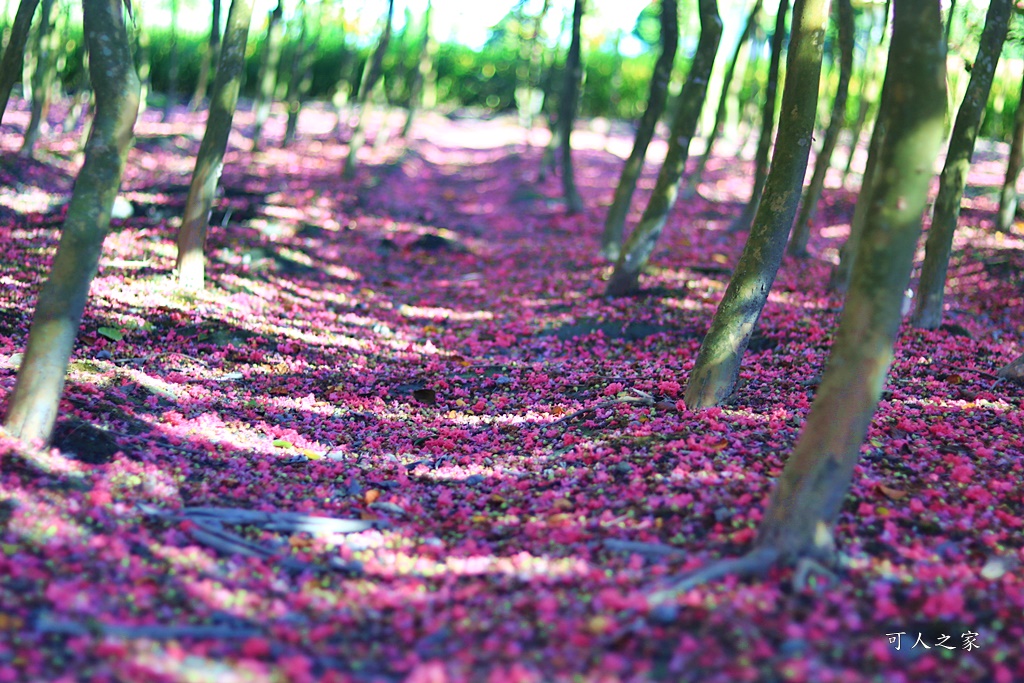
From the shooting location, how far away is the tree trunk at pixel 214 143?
13.0 m

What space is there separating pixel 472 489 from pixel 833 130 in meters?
12.3

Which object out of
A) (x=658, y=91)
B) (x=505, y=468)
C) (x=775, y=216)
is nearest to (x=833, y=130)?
(x=658, y=91)

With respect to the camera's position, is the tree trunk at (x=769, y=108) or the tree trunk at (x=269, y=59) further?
the tree trunk at (x=269, y=59)

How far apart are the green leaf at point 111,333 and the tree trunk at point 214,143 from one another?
265cm

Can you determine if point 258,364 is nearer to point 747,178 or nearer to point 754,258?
point 754,258

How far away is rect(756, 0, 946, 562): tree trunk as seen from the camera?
4.69 metres

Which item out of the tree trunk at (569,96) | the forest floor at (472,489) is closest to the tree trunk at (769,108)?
the forest floor at (472,489)

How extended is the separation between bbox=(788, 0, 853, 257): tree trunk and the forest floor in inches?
54.9

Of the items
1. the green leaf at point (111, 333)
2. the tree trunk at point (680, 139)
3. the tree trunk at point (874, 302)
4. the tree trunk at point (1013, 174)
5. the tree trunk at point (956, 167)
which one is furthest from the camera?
the tree trunk at point (1013, 174)

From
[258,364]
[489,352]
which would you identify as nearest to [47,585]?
[258,364]

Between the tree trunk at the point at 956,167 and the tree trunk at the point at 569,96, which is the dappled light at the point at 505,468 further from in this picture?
the tree trunk at the point at 569,96

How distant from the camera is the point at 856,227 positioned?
12.3 meters

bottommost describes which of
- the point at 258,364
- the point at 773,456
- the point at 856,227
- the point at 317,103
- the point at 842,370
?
the point at 258,364

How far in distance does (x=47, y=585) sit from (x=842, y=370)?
483cm
